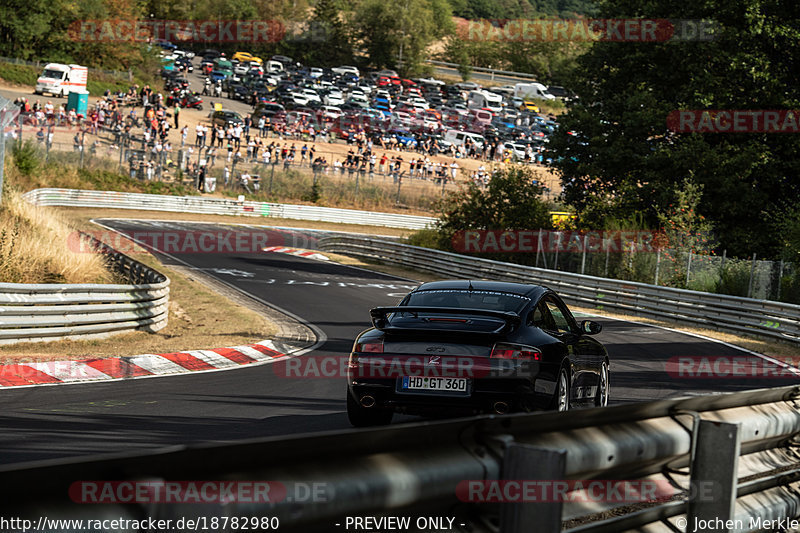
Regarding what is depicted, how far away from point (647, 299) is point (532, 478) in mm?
24871

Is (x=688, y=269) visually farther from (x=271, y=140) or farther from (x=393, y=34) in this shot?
(x=393, y=34)

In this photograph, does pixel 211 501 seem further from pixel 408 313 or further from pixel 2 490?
pixel 408 313

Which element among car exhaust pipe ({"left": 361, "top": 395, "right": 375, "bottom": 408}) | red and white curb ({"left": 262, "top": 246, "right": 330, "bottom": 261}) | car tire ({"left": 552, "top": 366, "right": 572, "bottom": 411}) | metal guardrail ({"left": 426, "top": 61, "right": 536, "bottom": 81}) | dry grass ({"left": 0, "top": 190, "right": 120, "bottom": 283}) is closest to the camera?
car exhaust pipe ({"left": 361, "top": 395, "right": 375, "bottom": 408})

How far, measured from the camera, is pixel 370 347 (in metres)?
8.55

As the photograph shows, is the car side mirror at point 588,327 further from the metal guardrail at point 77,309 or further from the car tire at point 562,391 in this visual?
the metal guardrail at point 77,309

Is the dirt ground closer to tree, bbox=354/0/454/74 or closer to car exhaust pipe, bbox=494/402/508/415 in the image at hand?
tree, bbox=354/0/454/74

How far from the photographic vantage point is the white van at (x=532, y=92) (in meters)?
121

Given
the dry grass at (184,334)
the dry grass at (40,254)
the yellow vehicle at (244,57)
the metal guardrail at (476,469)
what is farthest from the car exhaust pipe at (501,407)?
the yellow vehicle at (244,57)

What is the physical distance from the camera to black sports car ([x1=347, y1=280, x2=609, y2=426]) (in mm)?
8172

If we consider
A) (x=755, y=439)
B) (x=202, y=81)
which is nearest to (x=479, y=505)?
(x=755, y=439)

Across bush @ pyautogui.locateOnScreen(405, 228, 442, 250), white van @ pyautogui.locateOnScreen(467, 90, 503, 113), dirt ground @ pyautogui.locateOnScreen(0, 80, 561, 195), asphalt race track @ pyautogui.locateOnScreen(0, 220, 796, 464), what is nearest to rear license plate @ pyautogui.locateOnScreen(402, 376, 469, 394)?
asphalt race track @ pyautogui.locateOnScreen(0, 220, 796, 464)

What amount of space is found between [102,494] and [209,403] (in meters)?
8.41

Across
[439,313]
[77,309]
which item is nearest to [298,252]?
[77,309]

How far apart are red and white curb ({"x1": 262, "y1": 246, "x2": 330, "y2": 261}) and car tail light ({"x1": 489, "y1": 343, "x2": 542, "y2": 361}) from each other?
3082cm
